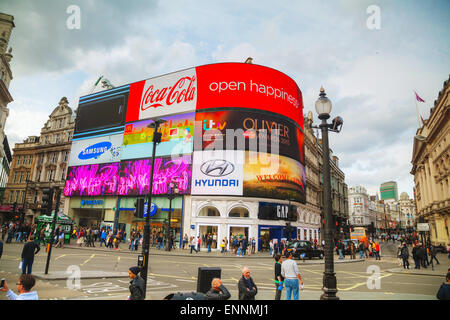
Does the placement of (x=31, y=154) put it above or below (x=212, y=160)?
above

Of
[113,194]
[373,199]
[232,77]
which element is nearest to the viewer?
[232,77]

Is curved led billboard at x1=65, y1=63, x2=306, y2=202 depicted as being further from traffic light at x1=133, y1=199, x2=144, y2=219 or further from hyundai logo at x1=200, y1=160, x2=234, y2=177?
traffic light at x1=133, y1=199, x2=144, y2=219

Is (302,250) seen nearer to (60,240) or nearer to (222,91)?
(222,91)

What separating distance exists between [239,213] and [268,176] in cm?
661

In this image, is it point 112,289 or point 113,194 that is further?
point 113,194

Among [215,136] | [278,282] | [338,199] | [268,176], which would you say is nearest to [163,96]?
[215,136]

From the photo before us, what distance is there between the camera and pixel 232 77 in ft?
125

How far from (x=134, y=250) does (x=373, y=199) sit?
154 metres

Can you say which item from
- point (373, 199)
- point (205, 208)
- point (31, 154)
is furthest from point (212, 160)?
point (373, 199)

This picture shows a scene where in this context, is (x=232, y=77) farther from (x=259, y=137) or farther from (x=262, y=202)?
(x=262, y=202)

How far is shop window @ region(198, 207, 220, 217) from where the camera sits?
37125 mm

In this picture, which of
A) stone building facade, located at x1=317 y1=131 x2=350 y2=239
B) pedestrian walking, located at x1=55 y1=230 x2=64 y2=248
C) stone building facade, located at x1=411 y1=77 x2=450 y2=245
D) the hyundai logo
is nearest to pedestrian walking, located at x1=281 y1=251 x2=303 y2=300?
the hyundai logo

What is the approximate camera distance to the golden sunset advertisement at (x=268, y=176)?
1389 inches

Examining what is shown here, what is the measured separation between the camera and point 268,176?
118ft
